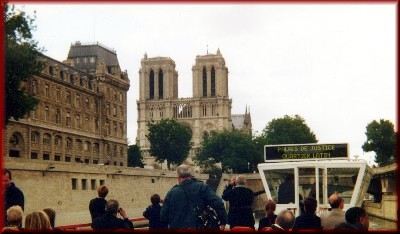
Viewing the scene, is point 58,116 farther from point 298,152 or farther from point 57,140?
point 298,152

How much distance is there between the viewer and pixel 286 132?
102 m

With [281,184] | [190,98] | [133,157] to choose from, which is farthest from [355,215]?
[190,98]

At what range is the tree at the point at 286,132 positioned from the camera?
329 ft

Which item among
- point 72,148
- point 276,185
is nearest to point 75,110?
point 72,148

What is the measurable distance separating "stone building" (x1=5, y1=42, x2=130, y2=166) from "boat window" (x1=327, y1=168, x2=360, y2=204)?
3860cm

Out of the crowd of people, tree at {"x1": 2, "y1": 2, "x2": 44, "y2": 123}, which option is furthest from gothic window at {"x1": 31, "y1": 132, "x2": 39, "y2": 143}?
the crowd of people

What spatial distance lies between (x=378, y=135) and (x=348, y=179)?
77.4m

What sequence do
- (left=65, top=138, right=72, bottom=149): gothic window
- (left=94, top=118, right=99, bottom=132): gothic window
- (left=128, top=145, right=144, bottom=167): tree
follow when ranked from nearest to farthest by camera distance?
(left=65, top=138, right=72, bottom=149): gothic window, (left=94, top=118, right=99, bottom=132): gothic window, (left=128, top=145, right=144, bottom=167): tree

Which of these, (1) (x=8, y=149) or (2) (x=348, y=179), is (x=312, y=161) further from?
(1) (x=8, y=149)

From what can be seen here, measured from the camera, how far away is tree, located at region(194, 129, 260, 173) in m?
97.6

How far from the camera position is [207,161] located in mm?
102562

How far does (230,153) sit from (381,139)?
21.7 metres

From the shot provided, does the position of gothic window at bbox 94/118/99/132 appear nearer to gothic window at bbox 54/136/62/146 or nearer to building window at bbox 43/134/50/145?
gothic window at bbox 54/136/62/146

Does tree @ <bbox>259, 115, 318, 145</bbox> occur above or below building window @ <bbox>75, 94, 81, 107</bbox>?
below
